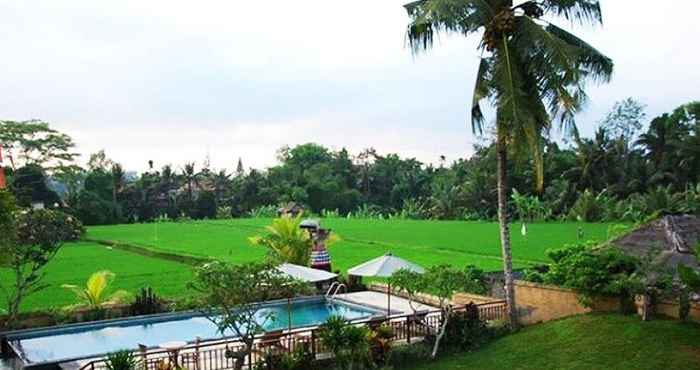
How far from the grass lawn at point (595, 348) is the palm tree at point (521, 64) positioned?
150 cm

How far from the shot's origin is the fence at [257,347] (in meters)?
9.93

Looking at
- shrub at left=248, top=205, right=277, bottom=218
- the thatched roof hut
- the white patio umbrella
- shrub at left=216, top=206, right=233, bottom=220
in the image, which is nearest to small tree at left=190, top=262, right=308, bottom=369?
the white patio umbrella

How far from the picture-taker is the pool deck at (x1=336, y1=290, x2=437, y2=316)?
49.7 feet

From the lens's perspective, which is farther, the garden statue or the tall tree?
the tall tree

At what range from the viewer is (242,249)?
3050 cm

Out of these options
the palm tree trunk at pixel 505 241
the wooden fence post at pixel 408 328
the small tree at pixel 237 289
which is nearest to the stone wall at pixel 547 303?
the palm tree trunk at pixel 505 241

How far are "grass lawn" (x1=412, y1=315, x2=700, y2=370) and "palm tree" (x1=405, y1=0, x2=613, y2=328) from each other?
150cm

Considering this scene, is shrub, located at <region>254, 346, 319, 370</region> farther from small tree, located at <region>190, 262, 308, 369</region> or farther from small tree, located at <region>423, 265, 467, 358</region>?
small tree, located at <region>423, 265, 467, 358</region>

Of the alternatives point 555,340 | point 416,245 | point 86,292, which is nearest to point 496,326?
point 555,340

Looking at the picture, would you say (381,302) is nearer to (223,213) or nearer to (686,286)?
(686,286)

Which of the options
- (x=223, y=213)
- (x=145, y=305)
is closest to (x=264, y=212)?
(x=223, y=213)

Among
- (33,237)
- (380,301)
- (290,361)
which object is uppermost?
(33,237)

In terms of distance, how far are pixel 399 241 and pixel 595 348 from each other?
2353 centimetres

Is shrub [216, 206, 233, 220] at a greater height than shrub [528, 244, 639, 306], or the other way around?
shrub [216, 206, 233, 220]
